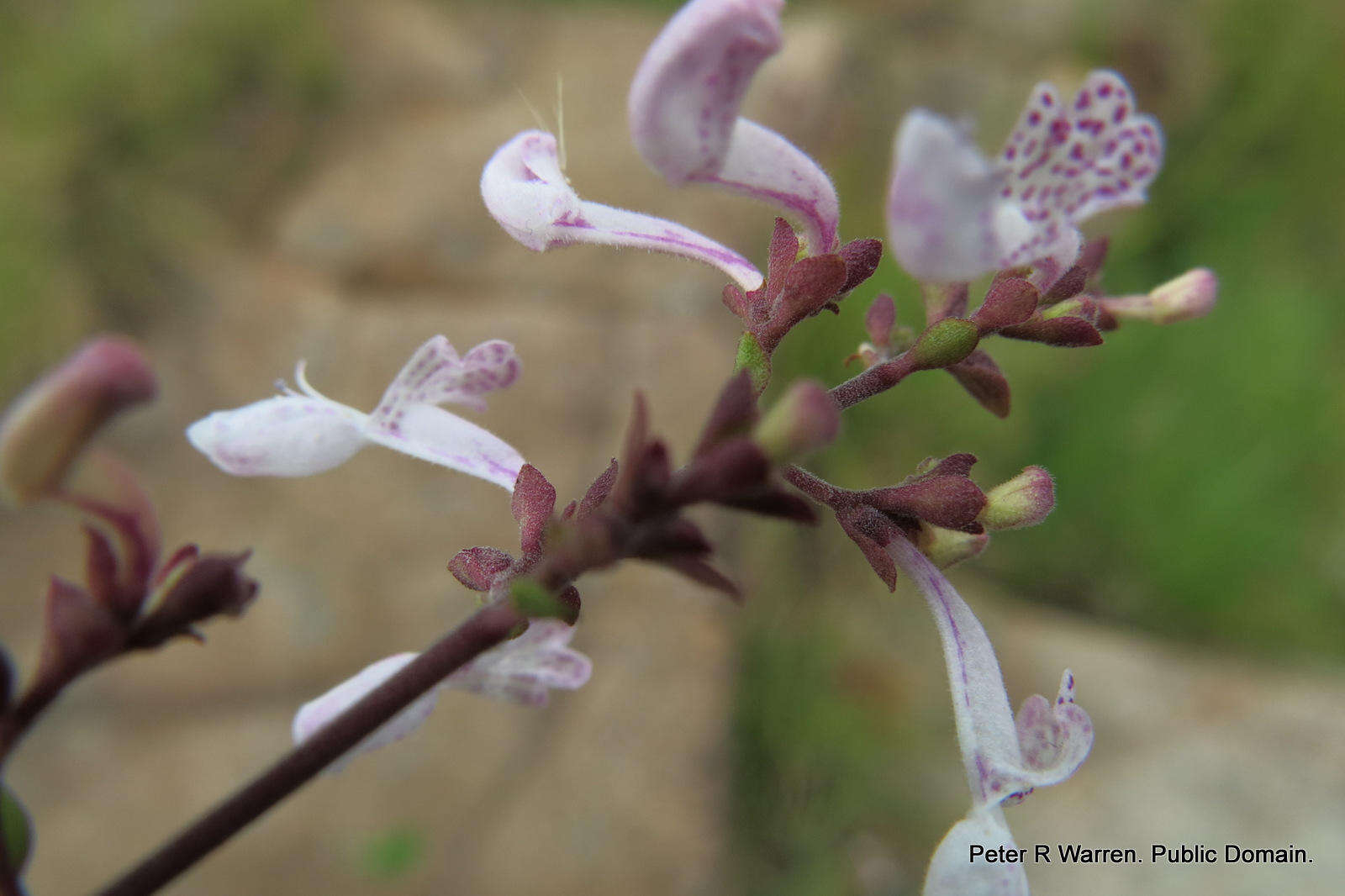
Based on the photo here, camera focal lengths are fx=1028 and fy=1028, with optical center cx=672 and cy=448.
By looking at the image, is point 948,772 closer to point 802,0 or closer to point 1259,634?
point 1259,634

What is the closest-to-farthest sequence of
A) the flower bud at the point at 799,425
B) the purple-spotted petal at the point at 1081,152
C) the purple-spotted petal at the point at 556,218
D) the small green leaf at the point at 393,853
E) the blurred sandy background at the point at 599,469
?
the flower bud at the point at 799,425 < the purple-spotted petal at the point at 1081,152 < the purple-spotted petal at the point at 556,218 < the small green leaf at the point at 393,853 < the blurred sandy background at the point at 599,469

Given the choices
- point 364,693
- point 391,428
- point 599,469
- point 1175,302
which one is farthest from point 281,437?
point 599,469

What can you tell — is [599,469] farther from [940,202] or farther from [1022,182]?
[940,202]

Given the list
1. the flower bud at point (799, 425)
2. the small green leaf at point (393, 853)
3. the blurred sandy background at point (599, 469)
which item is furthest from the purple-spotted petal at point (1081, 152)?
the small green leaf at point (393, 853)

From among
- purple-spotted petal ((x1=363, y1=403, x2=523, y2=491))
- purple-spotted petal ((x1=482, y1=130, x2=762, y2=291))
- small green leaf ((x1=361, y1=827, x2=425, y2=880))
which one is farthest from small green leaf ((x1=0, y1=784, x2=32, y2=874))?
small green leaf ((x1=361, y1=827, x2=425, y2=880))

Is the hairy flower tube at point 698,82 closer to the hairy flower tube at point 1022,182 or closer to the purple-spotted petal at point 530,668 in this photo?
the hairy flower tube at point 1022,182

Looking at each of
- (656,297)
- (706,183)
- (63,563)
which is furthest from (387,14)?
(706,183)
